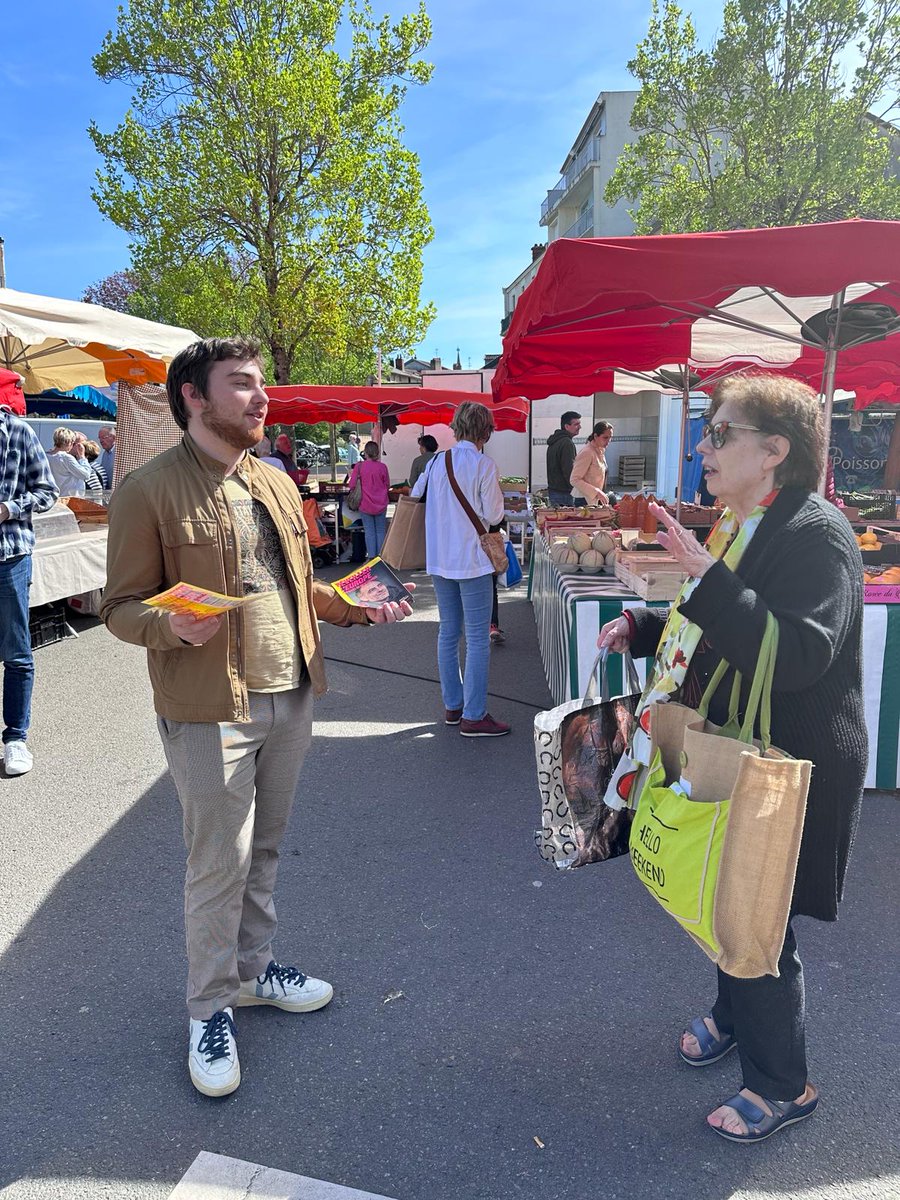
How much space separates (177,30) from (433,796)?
18.8 meters

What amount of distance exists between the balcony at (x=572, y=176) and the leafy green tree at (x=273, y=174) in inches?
869

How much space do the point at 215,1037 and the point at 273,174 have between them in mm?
18555

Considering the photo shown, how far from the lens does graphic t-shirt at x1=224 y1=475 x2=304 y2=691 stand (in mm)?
2162

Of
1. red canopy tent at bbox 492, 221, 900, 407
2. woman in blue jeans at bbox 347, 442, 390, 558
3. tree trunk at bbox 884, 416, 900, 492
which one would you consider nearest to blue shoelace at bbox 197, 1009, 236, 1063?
red canopy tent at bbox 492, 221, 900, 407

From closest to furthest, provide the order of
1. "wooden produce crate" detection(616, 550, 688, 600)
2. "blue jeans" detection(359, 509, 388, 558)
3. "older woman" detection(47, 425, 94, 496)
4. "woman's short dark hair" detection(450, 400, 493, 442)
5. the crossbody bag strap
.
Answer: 1. "wooden produce crate" detection(616, 550, 688, 600)
2. the crossbody bag strap
3. "woman's short dark hair" detection(450, 400, 493, 442)
4. "older woman" detection(47, 425, 94, 496)
5. "blue jeans" detection(359, 509, 388, 558)

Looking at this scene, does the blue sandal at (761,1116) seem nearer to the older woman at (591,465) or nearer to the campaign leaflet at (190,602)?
the campaign leaflet at (190,602)

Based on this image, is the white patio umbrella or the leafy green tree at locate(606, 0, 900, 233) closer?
the white patio umbrella

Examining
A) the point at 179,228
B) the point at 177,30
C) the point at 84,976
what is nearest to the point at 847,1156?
the point at 84,976

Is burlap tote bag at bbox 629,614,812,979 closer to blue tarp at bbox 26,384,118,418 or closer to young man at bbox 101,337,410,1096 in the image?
young man at bbox 101,337,410,1096

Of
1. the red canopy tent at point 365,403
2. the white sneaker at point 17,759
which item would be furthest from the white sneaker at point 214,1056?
the red canopy tent at point 365,403

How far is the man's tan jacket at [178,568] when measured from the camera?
6.54 ft

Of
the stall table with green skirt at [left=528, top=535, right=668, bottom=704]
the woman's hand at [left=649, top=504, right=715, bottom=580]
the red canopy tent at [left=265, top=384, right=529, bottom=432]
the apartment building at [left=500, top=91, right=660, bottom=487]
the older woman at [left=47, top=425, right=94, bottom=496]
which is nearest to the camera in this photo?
the woman's hand at [left=649, top=504, right=715, bottom=580]

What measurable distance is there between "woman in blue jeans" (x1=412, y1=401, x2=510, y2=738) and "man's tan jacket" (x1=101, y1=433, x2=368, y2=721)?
8.79 feet

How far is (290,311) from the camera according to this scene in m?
17.6
